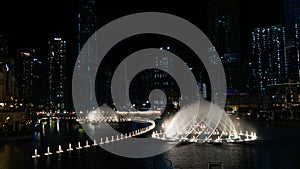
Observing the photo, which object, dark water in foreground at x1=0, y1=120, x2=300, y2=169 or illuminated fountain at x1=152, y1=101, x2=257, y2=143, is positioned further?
illuminated fountain at x1=152, y1=101, x2=257, y2=143

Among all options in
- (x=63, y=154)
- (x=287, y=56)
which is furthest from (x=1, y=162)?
(x=287, y=56)

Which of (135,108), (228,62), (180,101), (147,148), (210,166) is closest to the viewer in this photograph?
(210,166)

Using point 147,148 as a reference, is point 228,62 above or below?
above

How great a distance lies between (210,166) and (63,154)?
17.3 meters

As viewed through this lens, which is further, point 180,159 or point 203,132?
point 203,132

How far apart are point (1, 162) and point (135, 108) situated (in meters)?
157

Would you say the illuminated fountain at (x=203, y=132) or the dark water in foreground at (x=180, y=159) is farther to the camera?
the illuminated fountain at (x=203, y=132)

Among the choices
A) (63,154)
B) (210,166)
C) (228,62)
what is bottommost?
(63,154)

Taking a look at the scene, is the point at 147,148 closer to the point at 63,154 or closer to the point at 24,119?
the point at 63,154

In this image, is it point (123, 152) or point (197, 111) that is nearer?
point (123, 152)

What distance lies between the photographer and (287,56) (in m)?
168

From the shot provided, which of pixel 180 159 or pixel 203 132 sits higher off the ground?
pixel 203 132

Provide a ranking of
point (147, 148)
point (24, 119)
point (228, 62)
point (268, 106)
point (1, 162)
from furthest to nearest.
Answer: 1. point (228, 62)
2. point (268, 106)
3. point (24, 119)
4. point (147, 148)
5. point (1, 162)

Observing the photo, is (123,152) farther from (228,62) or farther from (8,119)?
(228,62)
